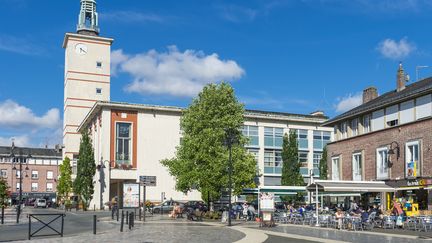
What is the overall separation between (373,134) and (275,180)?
32.4 m

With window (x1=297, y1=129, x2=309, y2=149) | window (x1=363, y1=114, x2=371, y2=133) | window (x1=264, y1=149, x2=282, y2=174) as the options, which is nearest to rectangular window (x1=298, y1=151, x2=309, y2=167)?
window (x1=297, y1=129, x2=309, y2=149)

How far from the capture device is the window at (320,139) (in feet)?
253

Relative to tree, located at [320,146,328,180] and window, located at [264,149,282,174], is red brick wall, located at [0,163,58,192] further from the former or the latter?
tree, located at [320,146,328,180]

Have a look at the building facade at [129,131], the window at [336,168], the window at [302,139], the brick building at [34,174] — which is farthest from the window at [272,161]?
the brick building at [34,174]

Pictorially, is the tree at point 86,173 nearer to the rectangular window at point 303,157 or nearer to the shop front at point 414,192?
the rectangular window at point 303,157

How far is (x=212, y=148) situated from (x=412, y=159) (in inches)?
589

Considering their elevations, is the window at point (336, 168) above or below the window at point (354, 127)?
below

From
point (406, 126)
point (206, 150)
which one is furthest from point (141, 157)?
point (406, 126)

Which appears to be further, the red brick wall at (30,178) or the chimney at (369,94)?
the red brick wall at (30,178)

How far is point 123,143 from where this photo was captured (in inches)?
2552

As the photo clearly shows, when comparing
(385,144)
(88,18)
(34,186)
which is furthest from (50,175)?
(385,144)

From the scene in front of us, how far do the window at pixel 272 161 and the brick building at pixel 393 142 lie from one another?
25.1m

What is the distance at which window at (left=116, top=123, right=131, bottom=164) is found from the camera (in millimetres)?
64312

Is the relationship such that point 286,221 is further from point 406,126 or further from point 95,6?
point 95,6
